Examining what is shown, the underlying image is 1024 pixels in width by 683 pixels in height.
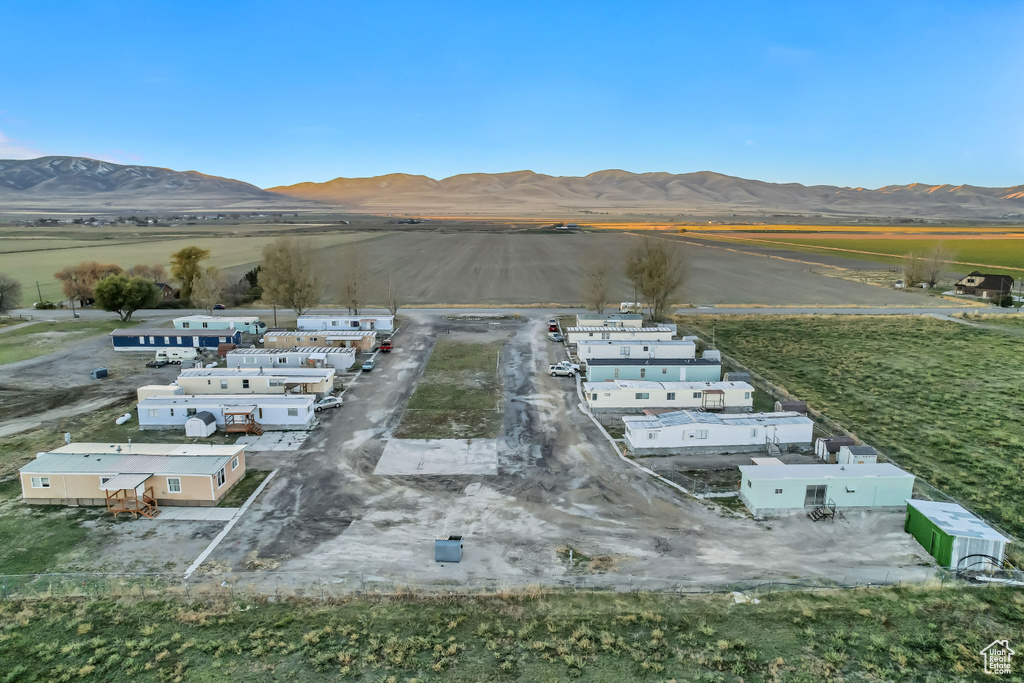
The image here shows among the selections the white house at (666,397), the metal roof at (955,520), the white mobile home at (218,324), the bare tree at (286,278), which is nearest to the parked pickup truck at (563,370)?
the white house at (666,397)

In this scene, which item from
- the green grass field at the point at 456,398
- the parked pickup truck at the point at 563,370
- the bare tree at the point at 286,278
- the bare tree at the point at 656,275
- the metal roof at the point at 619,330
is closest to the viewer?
the green grass field at the point at 456,398

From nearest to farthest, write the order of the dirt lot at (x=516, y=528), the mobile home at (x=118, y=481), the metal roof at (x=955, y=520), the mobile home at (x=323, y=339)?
the dirt lot at (x=516, y=528)
the metal roof at (x=955, y=520)
the mobile home at (x=118, y=481)
the mobile home at (x=323, y=339)

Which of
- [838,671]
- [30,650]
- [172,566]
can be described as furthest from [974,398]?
[30,650]

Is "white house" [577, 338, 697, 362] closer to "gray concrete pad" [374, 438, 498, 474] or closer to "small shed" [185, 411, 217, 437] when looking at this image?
"gray concrete pad" [374, 438, 498, 474]

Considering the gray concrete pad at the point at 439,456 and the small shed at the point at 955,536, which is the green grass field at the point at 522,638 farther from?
the gray concrete pad at the point at 439,456

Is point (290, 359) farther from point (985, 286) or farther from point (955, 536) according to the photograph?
point (985, 286)

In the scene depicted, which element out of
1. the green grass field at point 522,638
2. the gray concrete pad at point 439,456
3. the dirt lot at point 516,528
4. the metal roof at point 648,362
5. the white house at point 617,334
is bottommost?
the green grass field at point 522,638

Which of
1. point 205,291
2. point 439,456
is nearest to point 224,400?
point 439,456

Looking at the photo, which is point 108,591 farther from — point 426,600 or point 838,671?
point 838,671
